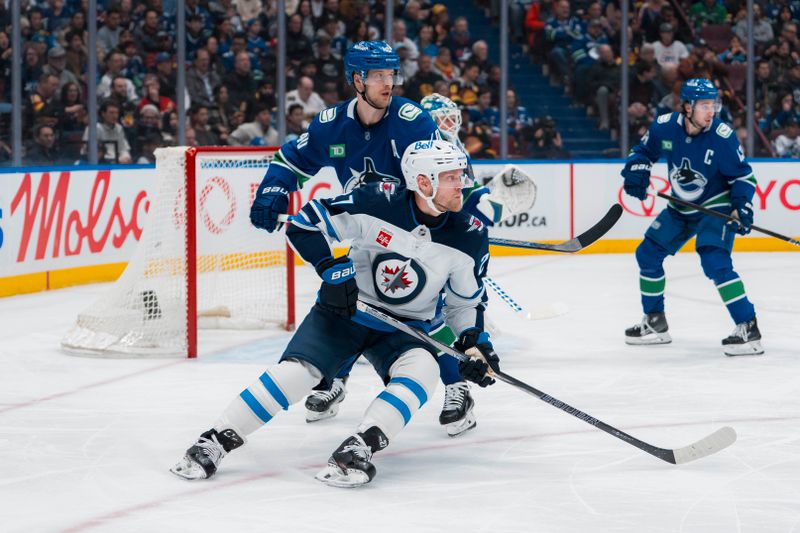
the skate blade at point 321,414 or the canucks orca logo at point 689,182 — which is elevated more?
the canucks orca logo at point 689,182

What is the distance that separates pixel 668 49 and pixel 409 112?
678 centimetres

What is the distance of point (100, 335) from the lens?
210 inches

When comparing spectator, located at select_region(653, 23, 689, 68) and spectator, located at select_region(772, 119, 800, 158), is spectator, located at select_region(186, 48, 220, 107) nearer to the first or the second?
spectator, located at select_region(653, 23, 689, 68)

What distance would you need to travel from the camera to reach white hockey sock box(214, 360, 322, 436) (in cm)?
318

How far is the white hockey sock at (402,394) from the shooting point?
3168 mm

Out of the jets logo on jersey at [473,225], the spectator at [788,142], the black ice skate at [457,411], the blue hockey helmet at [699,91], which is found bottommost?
the black ice skate at [457,411]

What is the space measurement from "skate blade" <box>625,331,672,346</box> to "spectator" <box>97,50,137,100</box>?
4196 millimetres

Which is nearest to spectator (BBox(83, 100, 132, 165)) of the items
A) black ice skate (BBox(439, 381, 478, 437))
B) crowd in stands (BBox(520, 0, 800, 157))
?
crowd in stands (BBox(520, 0, 800, 157))

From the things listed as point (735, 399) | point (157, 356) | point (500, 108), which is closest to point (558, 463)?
point (735, 399)

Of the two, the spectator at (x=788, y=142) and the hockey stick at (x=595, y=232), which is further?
the spectator at (x=788, y=142)

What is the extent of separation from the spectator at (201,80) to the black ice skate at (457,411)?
5.37 metres

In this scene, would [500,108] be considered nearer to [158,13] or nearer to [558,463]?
[158,13]

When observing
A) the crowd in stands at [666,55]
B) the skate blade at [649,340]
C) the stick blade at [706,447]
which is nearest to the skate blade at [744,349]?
the skate blade at [649,340]

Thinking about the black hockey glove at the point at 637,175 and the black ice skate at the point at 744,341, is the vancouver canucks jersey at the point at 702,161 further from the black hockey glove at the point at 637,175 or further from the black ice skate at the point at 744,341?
the black ice skate at the point at 744,341
